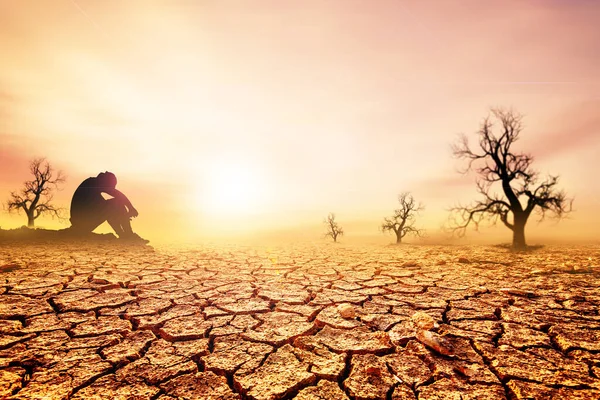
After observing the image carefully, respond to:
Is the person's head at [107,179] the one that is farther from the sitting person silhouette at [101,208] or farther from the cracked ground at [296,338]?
the cracked ground at [296,338]

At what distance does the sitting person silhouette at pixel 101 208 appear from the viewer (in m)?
8.48

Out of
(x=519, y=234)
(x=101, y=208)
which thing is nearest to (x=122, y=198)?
(x=101, y=208)

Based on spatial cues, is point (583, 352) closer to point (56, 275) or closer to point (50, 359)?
point (50, 359)

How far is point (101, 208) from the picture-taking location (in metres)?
8.55

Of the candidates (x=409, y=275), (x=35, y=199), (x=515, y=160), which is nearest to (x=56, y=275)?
(x=409, y=275)

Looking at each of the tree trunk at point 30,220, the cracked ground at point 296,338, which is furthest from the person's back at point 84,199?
the tree trunk at point 30,220

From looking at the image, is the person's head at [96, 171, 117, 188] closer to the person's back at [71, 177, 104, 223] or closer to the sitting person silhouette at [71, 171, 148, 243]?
the sitting person silhouette at [71, 171, 148, 243]

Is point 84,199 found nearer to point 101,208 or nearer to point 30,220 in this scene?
point 101,208

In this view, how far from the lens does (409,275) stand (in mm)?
4562

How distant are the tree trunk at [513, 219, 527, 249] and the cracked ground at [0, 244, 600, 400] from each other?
5652 mm

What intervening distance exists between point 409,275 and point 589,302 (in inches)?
85.0

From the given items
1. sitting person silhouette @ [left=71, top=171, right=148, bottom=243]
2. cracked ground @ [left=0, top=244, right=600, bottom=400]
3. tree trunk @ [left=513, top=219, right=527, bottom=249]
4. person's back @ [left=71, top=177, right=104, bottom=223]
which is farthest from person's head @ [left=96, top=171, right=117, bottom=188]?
tree trunk @ [left=513, top=219, right=527, bottom=249]

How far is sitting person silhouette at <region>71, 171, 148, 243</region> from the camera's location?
8.48m

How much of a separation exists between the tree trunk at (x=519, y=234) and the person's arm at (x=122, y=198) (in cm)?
1357
